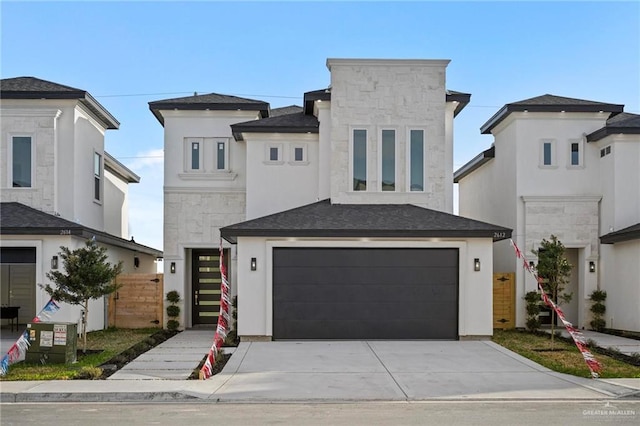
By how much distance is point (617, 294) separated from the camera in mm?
20891

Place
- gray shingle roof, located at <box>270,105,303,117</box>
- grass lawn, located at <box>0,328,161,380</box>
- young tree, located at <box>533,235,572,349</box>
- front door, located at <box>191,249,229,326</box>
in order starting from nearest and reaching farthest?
1. grass lawn, located at <box>0,328,161,380</box>
2. young tree, located at <box>533,235,572,349</box>
3. front door, located at <box>191,249,229,326</box>
4. gray shingle roof, located at <box>270,105,303,117</box>

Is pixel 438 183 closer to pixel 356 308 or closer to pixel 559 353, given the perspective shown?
pixel 356 308

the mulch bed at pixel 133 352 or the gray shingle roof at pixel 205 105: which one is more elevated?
the gray shingle roof at pixel 205 105

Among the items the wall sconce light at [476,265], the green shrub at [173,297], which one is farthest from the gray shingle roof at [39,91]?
the wall sconce light at [476,265]

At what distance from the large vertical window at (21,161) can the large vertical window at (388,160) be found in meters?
10.7

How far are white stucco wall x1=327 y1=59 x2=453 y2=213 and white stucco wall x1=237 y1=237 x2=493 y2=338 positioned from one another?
A: 2139mm

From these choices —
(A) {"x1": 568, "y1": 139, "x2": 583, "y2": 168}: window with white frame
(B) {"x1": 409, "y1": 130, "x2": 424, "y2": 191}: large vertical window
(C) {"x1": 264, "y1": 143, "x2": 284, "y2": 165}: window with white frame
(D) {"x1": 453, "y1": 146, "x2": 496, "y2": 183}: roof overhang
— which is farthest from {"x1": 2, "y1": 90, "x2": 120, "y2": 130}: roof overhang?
(A) {"x1": 568, "y1": 139, "x2": 583, "y2": 168}: window with white frame

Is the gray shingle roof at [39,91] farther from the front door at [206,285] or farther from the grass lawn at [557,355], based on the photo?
the grass lawn at [557,355]

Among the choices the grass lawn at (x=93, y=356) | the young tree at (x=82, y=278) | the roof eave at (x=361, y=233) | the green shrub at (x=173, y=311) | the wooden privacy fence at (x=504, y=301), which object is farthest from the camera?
the green shrub at (x=173, y=311)

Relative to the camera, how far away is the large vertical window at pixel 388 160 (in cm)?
2066

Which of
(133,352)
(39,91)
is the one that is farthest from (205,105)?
(133,352)

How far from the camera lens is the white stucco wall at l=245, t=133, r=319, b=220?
21.8 metres

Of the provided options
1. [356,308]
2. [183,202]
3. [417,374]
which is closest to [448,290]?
[356,308]

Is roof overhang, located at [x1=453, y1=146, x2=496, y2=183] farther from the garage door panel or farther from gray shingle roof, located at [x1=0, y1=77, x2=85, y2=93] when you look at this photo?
gray shingle roof, located at [x1=0, y1=77, x2=85, y2=93]
